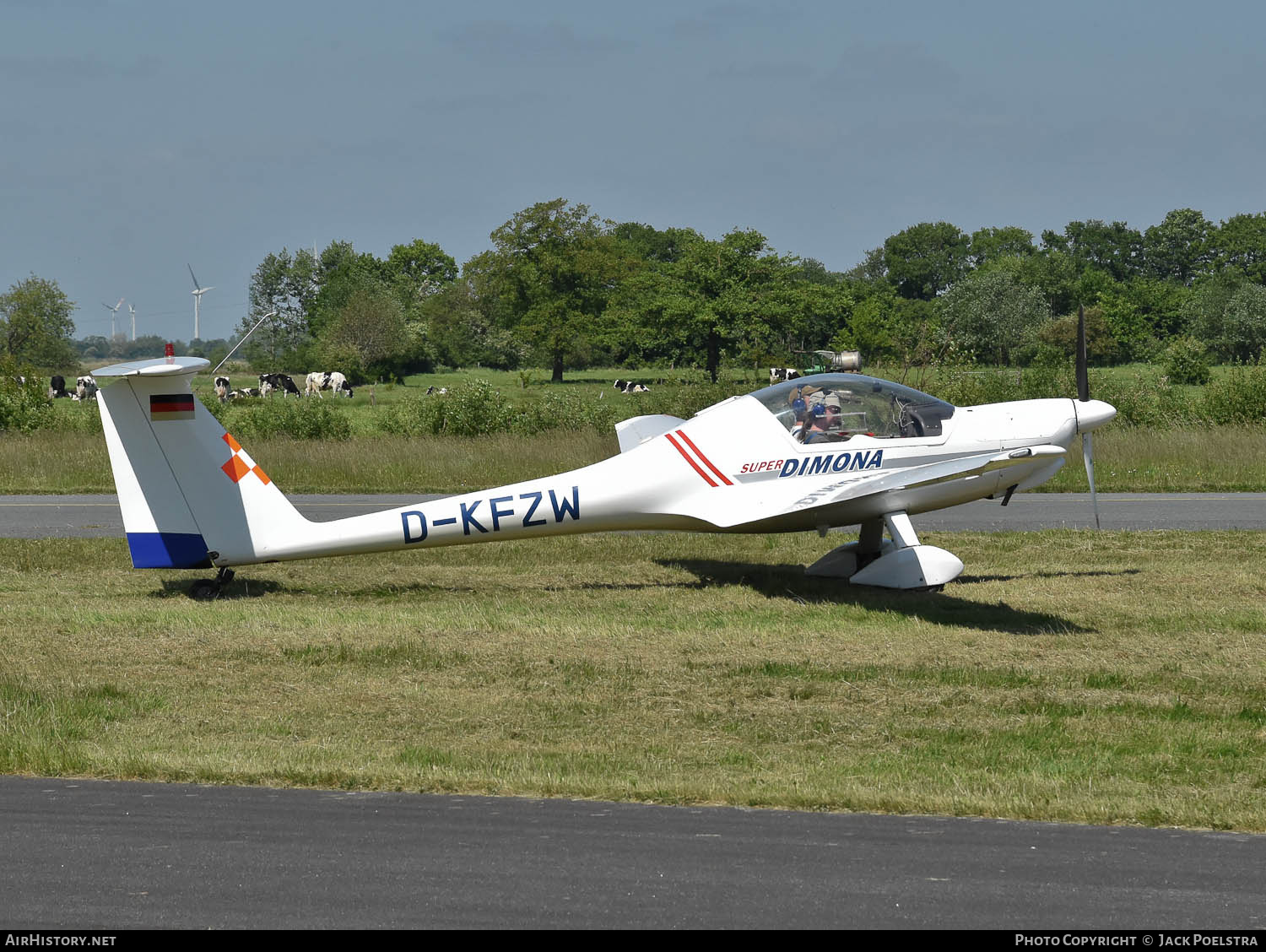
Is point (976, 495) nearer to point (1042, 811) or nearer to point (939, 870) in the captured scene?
point (1042, 811)

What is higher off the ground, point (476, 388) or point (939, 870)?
point (476, 388)

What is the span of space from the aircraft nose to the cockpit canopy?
1730mm

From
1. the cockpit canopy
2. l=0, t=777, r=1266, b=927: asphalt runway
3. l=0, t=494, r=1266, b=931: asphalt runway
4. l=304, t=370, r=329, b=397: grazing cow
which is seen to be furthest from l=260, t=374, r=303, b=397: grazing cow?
l=0, t=777, r=1266, b=927: asphalt runway

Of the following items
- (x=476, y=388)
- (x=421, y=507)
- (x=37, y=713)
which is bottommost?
(x=37, y=713)

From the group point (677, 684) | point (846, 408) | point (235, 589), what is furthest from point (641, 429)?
point (677, 684)

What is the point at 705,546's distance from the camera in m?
16.0

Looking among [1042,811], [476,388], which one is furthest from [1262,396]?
[1042,811]

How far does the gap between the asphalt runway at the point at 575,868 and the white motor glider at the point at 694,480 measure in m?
5.34

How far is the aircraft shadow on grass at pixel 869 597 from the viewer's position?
11500 millimetres

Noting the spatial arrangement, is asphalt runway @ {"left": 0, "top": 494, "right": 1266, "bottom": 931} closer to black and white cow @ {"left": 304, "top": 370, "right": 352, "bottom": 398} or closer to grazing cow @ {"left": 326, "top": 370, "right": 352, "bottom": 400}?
black and white cow @ {"left": 304, "top": 370, "right": 352, "bottom": 398}

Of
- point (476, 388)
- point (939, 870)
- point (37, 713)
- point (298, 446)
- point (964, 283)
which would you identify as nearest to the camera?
point (939, 870)

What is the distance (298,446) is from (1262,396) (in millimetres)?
21328

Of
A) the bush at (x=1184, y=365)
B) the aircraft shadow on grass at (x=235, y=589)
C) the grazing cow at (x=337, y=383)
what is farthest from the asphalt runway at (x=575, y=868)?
the grazing cow at (x=337, y=383)

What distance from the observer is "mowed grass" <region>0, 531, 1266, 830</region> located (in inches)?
280
